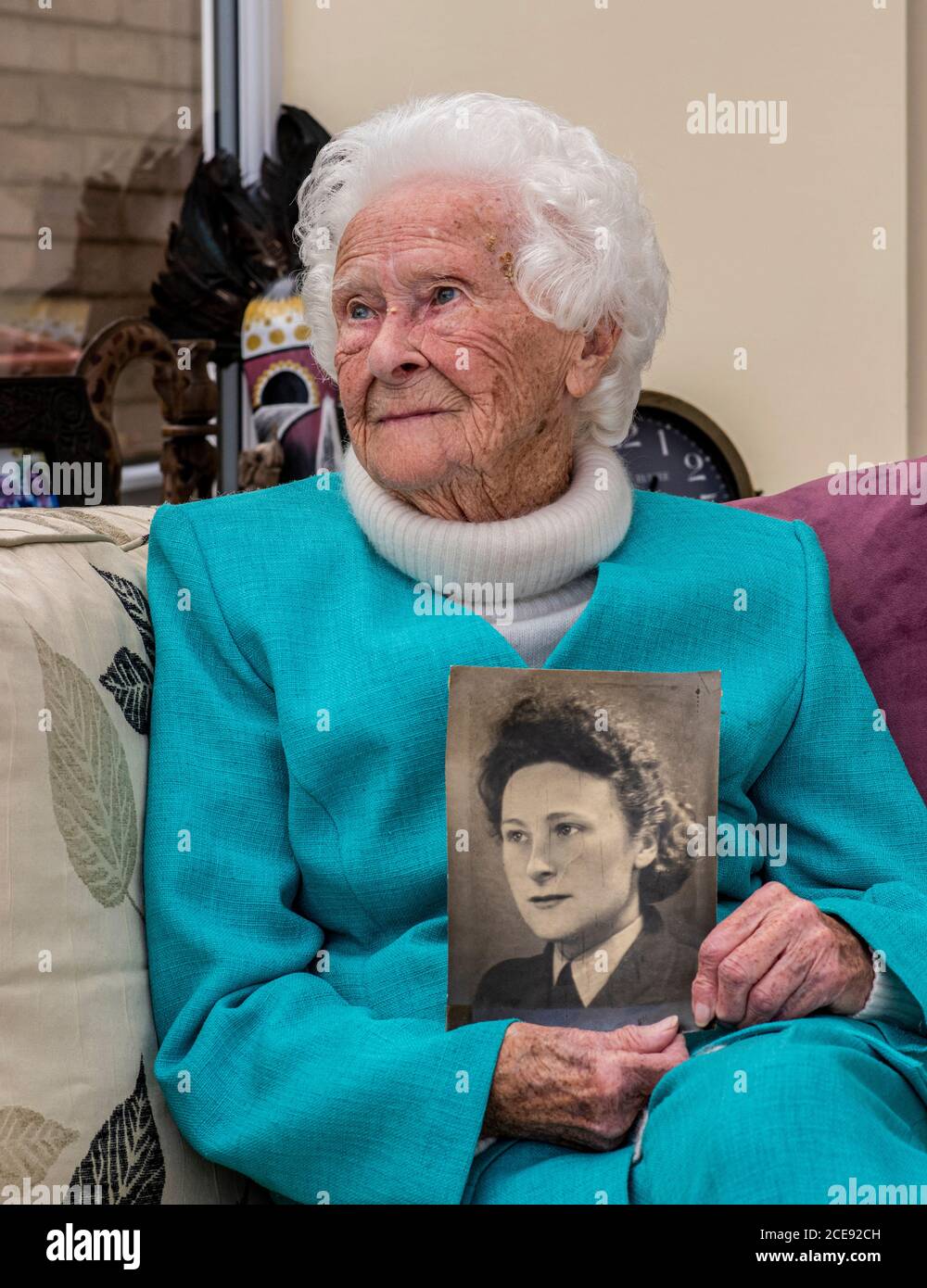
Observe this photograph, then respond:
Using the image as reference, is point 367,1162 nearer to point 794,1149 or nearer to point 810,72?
point 794,1149

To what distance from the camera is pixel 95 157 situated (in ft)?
9.99

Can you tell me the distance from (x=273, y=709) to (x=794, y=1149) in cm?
50

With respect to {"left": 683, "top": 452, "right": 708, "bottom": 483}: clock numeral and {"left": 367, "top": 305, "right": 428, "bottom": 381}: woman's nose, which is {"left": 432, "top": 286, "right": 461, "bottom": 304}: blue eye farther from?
{"left": 683, "top": 452, "right": 708, "bottom": 483}: clock numeral

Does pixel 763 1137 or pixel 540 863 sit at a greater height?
pixel 540 863

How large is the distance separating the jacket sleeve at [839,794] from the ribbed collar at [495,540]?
0.68 ft

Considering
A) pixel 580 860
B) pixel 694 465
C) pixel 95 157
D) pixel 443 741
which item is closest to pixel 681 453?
pixel 694 465

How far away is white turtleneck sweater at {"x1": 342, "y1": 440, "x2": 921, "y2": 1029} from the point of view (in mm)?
1175

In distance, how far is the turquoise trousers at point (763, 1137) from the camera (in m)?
0.85

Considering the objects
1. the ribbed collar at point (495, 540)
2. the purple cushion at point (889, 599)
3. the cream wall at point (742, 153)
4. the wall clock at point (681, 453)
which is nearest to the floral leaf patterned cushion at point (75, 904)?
the ribbed collar at point (495, 540)

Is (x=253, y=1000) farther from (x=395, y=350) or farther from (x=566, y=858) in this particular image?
(x=395, y=350)

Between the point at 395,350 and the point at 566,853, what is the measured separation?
1.41ft

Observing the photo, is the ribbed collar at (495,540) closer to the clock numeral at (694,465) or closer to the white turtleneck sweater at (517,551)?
the white turtleneck sweater at (517,551)

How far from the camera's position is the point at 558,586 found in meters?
1.22

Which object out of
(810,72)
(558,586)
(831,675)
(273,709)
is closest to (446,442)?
(558,586)
